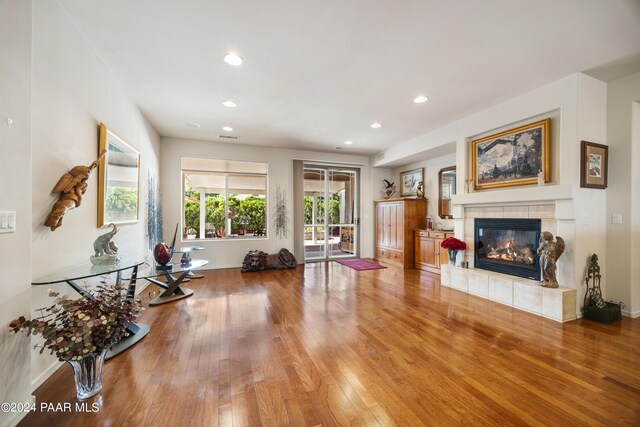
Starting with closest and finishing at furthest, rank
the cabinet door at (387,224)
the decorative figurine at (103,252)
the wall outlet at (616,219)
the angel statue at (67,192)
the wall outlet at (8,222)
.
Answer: the wall outlet at (8,222), the angel statue at (67,192), the decorative figurine at (103,252), the wall outlet at (616,219), the cabinet door at (387,224)

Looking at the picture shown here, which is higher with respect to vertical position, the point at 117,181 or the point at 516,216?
the point at 117,181

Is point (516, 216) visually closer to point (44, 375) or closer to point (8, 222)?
point (8, 222)

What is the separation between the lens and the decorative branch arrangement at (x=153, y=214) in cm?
449

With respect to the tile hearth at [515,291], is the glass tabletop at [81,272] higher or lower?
higher

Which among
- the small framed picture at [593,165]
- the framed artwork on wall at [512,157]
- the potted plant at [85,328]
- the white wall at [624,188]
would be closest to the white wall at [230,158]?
the framed artwork on wall at [512,157]

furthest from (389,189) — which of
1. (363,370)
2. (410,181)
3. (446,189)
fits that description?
(363,370)

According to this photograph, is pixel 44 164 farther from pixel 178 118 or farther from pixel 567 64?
pixel 567 64

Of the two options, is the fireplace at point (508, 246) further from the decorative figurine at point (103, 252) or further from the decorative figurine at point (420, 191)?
the decorative figurine at point (103, 252)

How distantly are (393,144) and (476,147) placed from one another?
2.13 m

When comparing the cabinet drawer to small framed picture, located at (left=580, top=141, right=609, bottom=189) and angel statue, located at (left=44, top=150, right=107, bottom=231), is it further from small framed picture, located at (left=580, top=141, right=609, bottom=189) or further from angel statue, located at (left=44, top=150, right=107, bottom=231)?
angel statue, located at (left=44, top=150, right=107, bottom=231)

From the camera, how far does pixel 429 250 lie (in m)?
5.68

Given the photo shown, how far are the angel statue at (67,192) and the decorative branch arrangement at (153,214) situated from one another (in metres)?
2.42

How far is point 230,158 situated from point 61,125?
3.94 metres

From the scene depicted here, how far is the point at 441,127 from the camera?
15.8 feet
